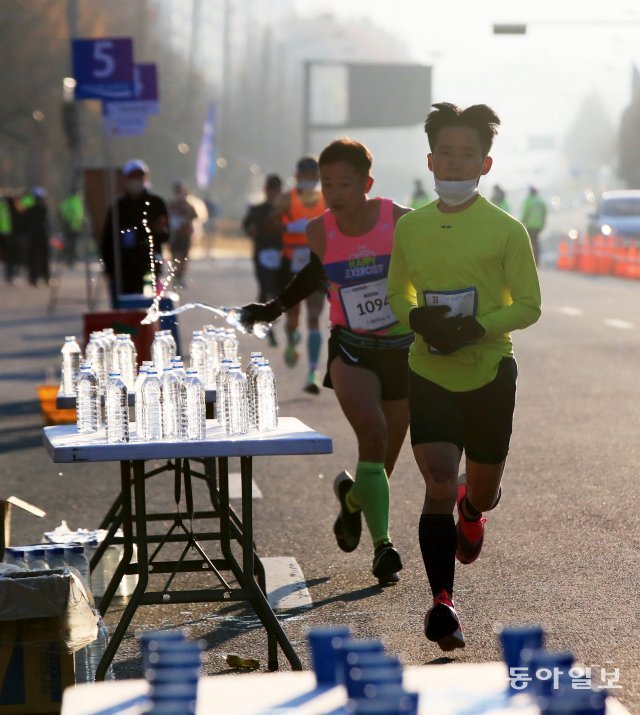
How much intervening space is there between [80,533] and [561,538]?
232 centimetres

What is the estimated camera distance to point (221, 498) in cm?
651

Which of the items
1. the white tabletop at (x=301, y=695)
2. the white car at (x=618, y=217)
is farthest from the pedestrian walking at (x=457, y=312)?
the white car at (x=618, y=217)

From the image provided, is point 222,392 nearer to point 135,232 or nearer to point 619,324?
point 135,232

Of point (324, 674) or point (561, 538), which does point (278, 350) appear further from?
point (324, 674)

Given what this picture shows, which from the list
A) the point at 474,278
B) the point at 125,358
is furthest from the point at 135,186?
the point at 474,278

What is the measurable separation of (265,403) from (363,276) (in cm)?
140

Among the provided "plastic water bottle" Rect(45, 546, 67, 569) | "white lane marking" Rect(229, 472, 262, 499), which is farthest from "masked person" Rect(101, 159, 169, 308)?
"plastic water bottle" Rect(45, 546, 67, 569)

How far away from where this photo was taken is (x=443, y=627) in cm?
590

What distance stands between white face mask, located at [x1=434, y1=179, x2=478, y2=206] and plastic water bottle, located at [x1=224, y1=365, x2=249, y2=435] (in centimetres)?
99

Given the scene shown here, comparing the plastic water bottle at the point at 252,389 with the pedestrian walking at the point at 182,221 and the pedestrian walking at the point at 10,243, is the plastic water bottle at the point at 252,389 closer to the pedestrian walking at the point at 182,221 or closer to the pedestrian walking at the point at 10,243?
the pedestrian walking at the point at 182,221

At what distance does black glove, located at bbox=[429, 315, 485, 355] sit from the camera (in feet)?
20.1

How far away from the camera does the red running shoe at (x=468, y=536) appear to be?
22.5 ft

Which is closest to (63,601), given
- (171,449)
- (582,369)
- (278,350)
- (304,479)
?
(171,449)

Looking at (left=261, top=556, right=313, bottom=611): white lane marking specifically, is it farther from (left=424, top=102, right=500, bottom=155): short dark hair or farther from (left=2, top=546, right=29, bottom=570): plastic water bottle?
(left=424, top=102, right=500, bottom=155): short dark hair
